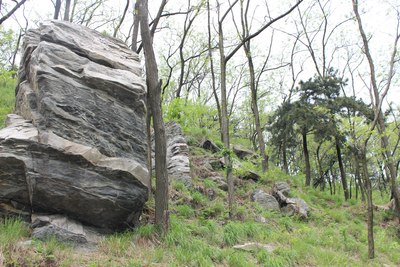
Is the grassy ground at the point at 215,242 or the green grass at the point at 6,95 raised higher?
the green grass at the point at 6,95

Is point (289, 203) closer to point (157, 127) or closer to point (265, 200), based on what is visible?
point (265, 200)

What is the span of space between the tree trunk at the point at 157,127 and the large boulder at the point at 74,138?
0.91 ft

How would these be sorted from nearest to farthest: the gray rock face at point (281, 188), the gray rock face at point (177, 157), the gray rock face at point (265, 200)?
1. the gray rock face at point (177, 157)
2. the gray rock face at point (265, 200)
3. the gray rock face at point (281, 188)

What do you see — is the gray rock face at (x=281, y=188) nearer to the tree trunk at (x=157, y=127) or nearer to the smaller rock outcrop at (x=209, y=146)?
the smaller rock outcrop at (x=209, y=146)

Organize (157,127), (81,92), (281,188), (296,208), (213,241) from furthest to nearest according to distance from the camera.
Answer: (281,188)
(296,208)
(157,127)
(213,241)
(81,92)

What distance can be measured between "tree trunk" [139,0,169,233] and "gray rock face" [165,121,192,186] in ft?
12.3

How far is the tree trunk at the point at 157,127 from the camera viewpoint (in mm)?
7178

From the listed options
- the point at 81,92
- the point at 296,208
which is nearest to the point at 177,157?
the point at 296,208

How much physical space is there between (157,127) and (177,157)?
490 centimetres

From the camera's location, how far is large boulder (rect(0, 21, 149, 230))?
5.93m

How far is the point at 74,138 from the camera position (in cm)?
639

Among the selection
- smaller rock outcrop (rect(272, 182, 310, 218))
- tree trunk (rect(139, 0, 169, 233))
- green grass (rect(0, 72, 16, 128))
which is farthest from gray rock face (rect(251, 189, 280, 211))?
green grass (rect(0, 72, 16, 128))

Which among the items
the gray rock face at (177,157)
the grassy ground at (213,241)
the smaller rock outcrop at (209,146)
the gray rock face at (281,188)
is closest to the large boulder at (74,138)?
the grassy ground at (213,241)

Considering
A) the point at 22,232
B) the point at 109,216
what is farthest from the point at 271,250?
the point at 22,232
